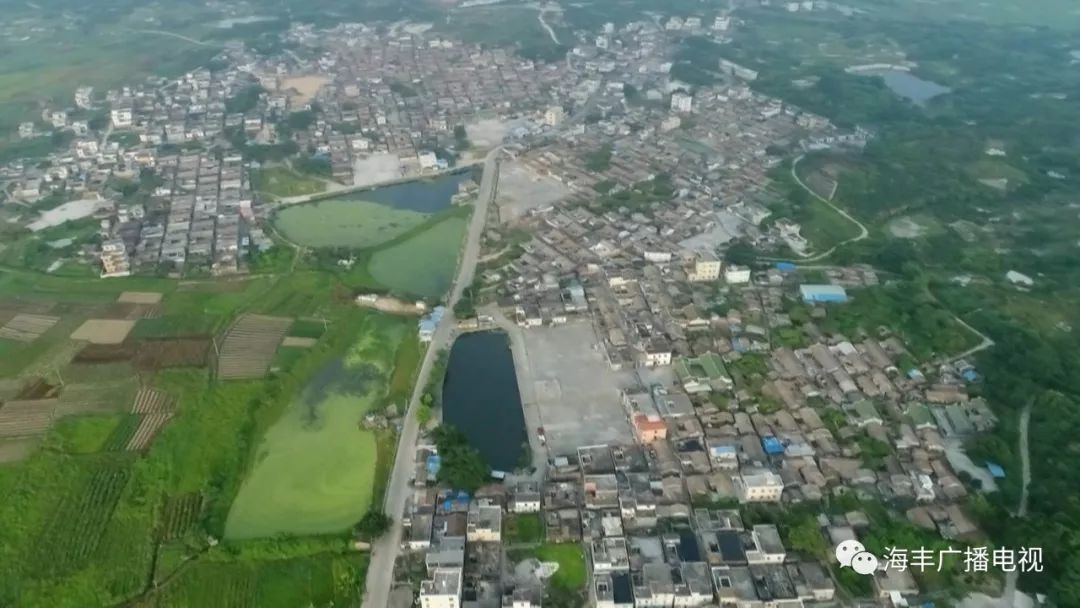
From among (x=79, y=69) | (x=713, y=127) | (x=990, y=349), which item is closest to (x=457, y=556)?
(x=990, y=349)

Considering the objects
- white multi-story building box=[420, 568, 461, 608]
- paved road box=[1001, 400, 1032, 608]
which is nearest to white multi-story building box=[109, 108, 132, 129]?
white multi-story building box=[420, 568, 461, 608]

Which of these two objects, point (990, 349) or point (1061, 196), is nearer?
point (990, 349)

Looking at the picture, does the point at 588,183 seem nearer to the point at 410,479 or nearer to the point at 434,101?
the point at 434,101

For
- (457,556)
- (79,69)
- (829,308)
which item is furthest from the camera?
(79,69)

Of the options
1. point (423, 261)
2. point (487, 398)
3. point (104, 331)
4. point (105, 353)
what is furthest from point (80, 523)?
point (423, 261)

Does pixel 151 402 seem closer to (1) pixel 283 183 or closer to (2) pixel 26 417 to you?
(2) pixel 26 417

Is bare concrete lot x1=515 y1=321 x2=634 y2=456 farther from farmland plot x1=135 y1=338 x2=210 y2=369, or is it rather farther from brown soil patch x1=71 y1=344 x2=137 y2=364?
brown soil patch x1=71 y1=344 x2=137 y2=364
